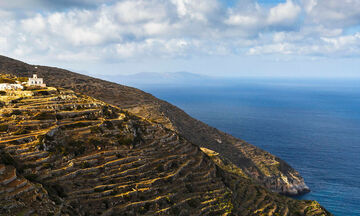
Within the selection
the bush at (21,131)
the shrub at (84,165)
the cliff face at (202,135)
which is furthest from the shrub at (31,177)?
the cliff face at (202,135)

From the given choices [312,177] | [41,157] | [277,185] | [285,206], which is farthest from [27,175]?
[312,177]

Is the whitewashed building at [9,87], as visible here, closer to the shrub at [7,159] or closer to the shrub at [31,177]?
the shrub at [7,159]

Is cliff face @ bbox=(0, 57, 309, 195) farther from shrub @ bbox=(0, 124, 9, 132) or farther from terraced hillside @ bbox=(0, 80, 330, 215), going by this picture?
shrub @ bbox=(0, 124, 9, 132)

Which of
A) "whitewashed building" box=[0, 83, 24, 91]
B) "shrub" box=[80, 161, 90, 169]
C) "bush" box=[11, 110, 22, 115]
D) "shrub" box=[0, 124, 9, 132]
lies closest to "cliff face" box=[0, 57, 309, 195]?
"whitewashed building" box=[0, 83, 24, 91]

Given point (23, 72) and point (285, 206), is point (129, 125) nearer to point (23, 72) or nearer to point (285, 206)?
point (285, 206)

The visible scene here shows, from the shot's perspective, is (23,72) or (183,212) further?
(23,72)
